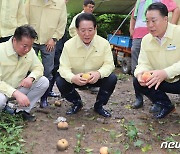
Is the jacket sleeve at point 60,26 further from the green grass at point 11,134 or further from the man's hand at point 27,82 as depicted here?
the green grass at point 11,134

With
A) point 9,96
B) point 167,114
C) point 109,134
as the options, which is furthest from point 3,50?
point 167,114

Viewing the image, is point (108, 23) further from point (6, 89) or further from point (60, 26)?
point (6, 89)

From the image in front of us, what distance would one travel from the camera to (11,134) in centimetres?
372

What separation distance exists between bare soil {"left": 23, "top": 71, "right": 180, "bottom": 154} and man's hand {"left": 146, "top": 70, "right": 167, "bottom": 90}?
0.56 meters

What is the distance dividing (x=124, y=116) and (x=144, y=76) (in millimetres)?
813

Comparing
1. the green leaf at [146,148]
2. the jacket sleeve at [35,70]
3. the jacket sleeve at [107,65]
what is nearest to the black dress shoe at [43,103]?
the jacket sleeve at [35,70]

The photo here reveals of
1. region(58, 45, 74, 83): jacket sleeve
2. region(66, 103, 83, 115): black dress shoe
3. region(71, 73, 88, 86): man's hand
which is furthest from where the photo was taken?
region(66, 103, 83, 115): black dress shoe

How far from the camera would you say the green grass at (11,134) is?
3322 millimetres

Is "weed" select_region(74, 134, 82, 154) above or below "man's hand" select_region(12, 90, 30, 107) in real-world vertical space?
below

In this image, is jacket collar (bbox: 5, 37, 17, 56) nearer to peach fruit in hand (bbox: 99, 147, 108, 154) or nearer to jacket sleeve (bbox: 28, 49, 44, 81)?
jacket sleeve (bbox: 28, 49, 44, 81)

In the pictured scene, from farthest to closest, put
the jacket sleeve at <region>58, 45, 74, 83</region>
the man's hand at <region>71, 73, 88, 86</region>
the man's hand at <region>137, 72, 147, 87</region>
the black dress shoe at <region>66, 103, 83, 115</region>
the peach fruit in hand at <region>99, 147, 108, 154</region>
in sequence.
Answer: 1. the black dress shoe at <region>66, 103, 83, 115</region>
2. the jacket sleeve at <region>58, 45, 74, 83</region>
3. the man's hand at <region>71, 73, 88, 86</region>
4. the man's hand at <region>137, 72, 147, 87</region>
5. the peach fruit in hand at <region>99, 147, 108, 154</region>

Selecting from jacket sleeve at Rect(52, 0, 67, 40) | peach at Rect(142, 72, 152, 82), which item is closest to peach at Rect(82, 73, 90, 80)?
peach at Rect(142, 72, 152, 82)

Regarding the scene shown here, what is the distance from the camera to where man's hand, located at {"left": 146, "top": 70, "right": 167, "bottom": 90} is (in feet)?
12.5

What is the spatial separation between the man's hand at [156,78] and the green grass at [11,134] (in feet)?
5.03
